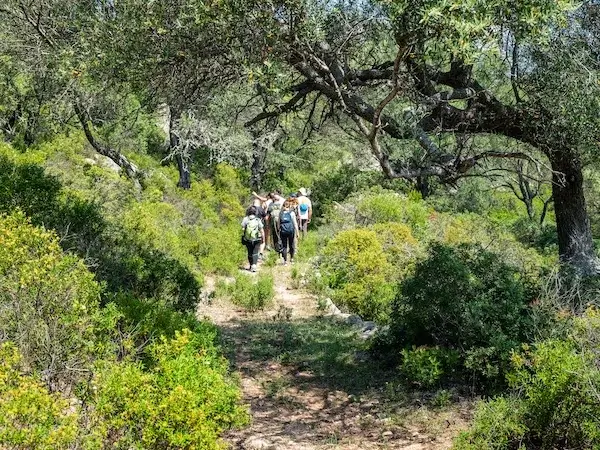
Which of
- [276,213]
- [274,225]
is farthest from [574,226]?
[276,213]

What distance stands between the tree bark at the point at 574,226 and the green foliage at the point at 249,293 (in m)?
4.83

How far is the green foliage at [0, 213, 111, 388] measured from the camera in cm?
452

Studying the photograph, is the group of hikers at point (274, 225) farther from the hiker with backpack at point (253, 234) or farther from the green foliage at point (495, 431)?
the green foliage at point (495, 431)

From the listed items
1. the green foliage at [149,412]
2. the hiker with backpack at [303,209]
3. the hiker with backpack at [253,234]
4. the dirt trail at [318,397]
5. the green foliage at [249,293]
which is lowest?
the dirt trail at [318,397]

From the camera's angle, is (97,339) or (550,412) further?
(97,339)

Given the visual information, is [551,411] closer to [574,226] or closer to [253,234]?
[574,226]

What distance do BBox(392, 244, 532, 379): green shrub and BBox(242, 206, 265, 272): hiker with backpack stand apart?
6.07 metres

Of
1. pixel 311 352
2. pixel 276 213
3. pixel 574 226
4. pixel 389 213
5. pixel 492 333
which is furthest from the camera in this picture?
pixel 389 213

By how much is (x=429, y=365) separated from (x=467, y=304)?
74 cm

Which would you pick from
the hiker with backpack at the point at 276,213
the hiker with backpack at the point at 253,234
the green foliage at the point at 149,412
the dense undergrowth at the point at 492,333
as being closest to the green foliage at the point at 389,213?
the hiker with backpack at the point at 276,213

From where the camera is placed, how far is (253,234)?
42.7 ft

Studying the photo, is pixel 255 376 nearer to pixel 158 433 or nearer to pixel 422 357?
pixel 422 357

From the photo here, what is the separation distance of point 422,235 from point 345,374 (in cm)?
807

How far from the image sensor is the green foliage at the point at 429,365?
20.7 feet
